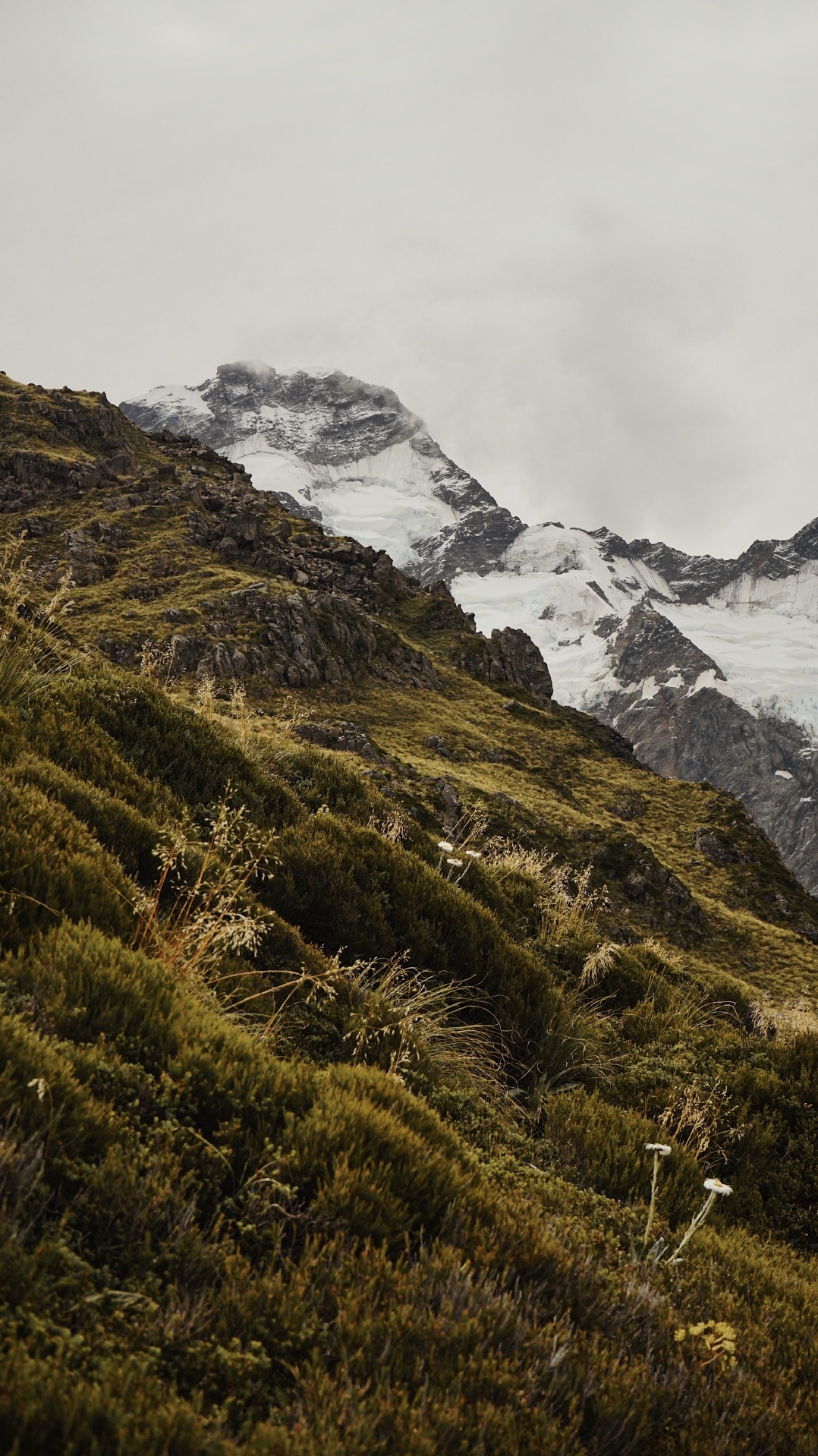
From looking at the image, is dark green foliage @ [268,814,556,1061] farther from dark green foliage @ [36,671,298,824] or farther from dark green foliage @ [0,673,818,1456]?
dark green foliage @ [0,673,818,1456]

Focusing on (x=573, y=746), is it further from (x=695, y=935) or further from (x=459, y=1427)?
(x=459, y=1427)

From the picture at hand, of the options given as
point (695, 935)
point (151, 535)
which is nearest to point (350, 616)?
point (151, 535)

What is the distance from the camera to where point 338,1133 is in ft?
10.2

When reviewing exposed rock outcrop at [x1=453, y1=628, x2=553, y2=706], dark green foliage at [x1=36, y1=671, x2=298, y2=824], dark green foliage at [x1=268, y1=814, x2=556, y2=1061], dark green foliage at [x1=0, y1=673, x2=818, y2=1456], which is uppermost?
exposed rock outcrop at [x1=453, y1=628, x2=553, y2=706]

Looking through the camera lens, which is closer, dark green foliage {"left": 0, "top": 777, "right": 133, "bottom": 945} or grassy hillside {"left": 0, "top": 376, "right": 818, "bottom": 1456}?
grassy hillside {"left": 0, "top": 376, "right": 818, "bottom": 1456}

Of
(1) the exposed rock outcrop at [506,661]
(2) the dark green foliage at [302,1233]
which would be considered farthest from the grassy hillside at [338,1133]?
(1) the exposed rock outcrop at [506,661]

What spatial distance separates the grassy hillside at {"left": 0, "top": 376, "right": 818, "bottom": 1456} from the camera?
7.26 ft

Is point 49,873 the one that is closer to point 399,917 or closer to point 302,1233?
point 302,1233

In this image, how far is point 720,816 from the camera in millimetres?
53750

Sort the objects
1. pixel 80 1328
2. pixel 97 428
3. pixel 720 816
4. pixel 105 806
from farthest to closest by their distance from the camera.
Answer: pixel 97 428 → pixel 720 816 → pixel 105 806 → pixel 80 1328

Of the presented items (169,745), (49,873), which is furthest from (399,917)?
(49,873)

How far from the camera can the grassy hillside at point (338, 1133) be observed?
2.21m

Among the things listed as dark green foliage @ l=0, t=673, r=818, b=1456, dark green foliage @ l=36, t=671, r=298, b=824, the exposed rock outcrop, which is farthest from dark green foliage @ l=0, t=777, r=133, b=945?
the exposed rock outcrop

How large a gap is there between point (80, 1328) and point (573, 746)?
6354 cm
